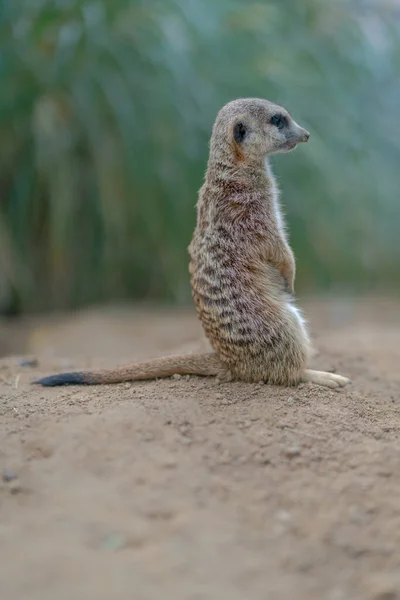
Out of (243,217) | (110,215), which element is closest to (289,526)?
(243,217)

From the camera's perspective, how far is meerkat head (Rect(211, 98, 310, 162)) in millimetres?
2268

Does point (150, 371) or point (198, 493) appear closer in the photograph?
point (198, 493)

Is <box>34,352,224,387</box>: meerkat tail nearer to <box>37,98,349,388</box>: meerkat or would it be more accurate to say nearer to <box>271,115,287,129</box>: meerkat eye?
<box>37,98,349,388</box>: meerkat

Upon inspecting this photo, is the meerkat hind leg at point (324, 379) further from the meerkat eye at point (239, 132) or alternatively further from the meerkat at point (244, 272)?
the meerkat eye at point (239, 132)

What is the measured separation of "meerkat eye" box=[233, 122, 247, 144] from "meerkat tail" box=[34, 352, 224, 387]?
711mm

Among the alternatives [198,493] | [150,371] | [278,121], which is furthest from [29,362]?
[198,493]

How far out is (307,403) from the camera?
2.01 metres

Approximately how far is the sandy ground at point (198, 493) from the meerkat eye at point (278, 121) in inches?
33.9

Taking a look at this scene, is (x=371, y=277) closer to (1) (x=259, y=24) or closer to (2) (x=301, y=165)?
(2) (x=301, y=165)

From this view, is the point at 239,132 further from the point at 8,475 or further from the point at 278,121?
the point at 8,475

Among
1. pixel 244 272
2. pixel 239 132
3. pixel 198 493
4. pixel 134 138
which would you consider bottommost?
pixel 198 493

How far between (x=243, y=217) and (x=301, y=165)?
2.47 metres

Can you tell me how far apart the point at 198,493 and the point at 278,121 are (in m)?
1.34

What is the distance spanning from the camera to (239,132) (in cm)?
227
